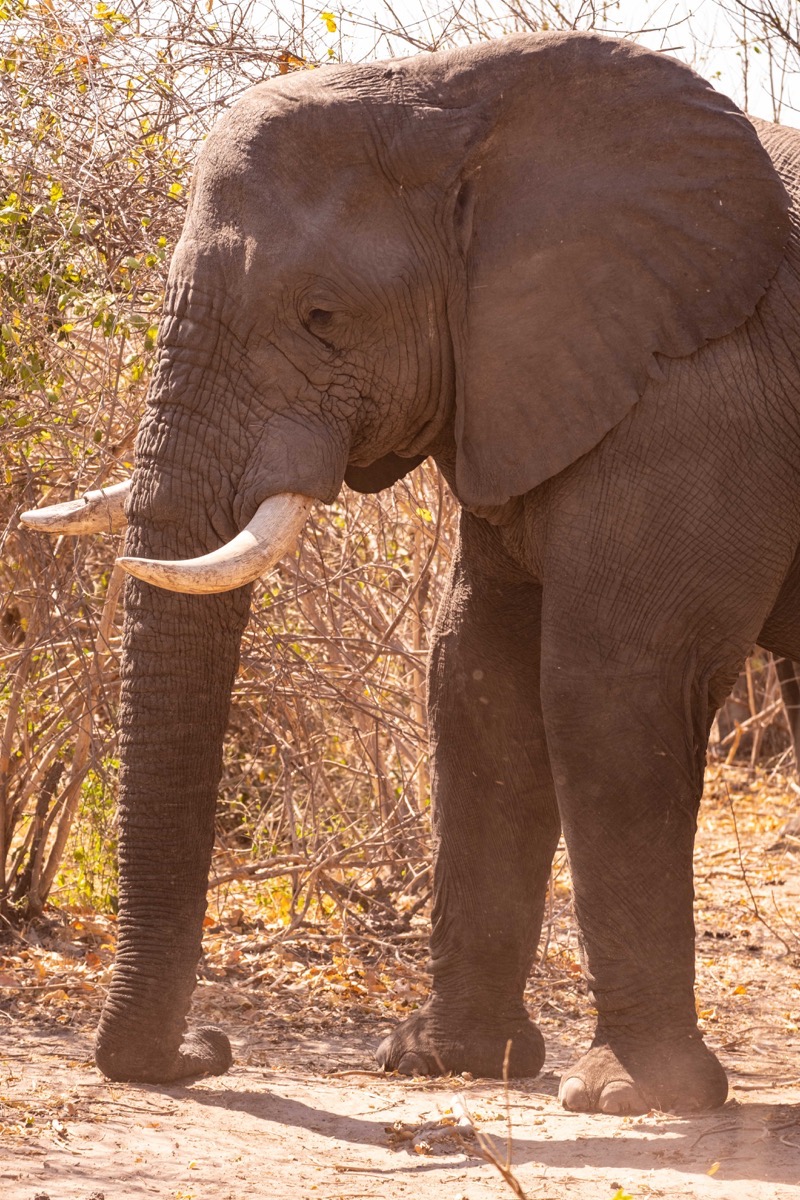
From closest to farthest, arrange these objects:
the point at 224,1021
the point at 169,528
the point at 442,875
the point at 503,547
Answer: the point at 169,528 < the point at 503,547 < the point at 442,875 < the point at 224,1021

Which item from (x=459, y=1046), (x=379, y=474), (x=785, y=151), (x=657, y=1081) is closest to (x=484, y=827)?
(x=459, y=1046)

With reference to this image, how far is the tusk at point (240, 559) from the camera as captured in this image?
417 centimetres

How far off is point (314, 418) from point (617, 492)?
2.80 ft

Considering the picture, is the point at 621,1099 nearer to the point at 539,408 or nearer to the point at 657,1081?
the point at 657,1081

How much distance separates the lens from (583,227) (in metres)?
4.71

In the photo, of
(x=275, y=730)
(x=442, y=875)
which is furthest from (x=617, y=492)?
(x=275, y=730)

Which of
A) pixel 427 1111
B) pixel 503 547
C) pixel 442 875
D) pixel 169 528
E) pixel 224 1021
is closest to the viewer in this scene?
pixel 169 528

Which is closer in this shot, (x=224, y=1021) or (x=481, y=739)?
(x=481, y=739)

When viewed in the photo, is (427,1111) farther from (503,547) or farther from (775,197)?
(775,197)

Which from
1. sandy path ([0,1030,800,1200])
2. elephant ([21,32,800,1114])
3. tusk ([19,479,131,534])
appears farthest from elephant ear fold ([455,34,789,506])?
sandy path ([0,1030,800,1200])

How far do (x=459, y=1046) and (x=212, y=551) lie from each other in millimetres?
1930

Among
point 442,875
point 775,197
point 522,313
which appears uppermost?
point 775,197

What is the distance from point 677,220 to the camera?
15.5ft

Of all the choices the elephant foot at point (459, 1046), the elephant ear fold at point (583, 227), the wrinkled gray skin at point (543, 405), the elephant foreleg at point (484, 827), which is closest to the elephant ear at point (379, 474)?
the elephant foreleg at point (484, 827)
